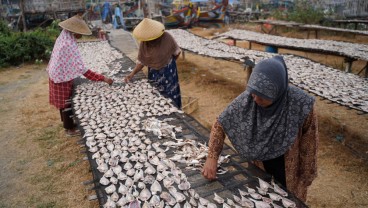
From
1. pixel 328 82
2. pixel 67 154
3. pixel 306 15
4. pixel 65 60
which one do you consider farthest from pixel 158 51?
pixel 306 15

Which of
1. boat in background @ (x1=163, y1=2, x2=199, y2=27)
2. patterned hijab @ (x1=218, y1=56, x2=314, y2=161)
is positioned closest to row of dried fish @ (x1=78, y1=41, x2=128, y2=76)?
patterned hijab @ (x1=218, y1=56, x2=314, y2=161)

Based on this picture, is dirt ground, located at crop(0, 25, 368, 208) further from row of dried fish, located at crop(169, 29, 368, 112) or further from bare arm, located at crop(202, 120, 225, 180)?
bare arm, located at crop(202, 120, 225, 180)

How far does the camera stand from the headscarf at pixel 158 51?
4.16 m

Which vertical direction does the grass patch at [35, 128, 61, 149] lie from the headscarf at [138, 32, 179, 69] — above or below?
below

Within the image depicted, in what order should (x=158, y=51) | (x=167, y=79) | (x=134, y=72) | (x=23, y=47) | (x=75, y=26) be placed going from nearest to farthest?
(x=75, y=26), (x=158, y=51), (x=167, y=79), (x=134, y=72), (x=23, y=47)

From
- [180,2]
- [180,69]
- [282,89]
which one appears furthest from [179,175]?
[180,2]

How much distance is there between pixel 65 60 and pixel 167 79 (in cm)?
147

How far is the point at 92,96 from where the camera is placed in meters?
3.96

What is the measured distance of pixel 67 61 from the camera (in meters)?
3.91

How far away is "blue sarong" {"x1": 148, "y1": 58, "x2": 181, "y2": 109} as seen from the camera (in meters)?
4.35

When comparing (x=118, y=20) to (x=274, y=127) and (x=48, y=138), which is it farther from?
(x=274, y=127)

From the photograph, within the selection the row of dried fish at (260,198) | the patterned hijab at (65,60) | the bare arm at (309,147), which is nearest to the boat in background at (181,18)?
the patterned hijab at (65,60)

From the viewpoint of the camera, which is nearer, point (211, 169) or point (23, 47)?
point (211, 169)

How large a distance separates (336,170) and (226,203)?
106 inches
